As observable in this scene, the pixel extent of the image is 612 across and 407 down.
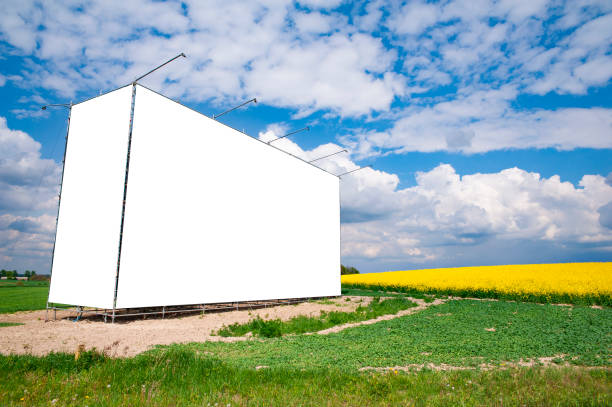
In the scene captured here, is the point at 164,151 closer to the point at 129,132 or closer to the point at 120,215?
the point at 129,132

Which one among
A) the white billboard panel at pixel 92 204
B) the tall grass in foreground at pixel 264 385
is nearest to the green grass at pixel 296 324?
the tall grass in foreground at pixel 264 385

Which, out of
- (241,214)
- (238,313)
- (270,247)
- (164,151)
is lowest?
(238,313)

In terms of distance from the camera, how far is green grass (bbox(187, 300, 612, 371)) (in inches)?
279

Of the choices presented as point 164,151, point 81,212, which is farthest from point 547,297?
point 81,212

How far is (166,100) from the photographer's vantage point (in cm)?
1522

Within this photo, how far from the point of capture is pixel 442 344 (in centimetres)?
863

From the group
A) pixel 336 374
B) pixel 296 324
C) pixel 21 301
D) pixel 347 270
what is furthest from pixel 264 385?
pixel 347 270

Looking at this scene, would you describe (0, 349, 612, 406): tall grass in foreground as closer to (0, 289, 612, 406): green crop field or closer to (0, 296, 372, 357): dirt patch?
(0, 289, 612, 406): green crop field

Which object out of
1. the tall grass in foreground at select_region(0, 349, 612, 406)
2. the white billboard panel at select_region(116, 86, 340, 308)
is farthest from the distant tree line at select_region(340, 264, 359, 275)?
the tall grass in foreground at select_region(0, 349, 612, 406)

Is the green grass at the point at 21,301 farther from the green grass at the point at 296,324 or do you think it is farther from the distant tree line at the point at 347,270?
the distant tree line at the point at 347,270

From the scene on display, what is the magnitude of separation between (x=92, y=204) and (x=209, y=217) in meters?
4.60

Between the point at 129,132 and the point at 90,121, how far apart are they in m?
2.95

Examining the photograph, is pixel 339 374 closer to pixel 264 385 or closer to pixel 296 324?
pixel 264 385

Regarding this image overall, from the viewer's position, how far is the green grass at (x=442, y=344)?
707 cm
